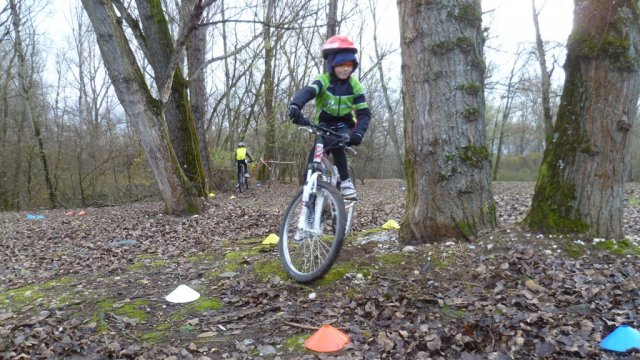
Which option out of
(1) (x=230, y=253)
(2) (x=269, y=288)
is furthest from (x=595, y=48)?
(1) (x=230, y=253)

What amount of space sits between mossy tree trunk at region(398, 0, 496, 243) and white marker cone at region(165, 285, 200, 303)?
2133mm

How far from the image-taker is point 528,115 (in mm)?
39812

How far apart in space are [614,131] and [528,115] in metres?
40.5

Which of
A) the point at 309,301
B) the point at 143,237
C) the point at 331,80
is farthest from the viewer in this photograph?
the point at 143,237

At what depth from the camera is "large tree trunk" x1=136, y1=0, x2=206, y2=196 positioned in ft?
31.0

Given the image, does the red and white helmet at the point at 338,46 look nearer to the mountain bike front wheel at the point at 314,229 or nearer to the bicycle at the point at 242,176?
the mountain bike front wheel at the point at 314,229

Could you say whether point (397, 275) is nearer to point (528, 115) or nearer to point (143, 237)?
point (143, 237)

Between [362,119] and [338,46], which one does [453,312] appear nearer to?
[362,119]

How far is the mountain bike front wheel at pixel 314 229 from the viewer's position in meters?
3.58

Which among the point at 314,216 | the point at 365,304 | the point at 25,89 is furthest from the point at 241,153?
the point at 365,304

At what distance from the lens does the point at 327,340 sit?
2.71 meters

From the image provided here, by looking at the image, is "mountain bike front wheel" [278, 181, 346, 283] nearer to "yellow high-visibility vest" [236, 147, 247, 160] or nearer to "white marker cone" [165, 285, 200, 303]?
"white marker cone" [165, 285, 200, 303]

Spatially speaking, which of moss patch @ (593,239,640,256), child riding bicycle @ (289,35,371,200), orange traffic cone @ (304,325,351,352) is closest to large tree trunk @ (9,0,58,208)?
child riding bicycle @ (289,35,371,200)

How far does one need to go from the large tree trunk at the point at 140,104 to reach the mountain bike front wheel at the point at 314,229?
4.79 metres
